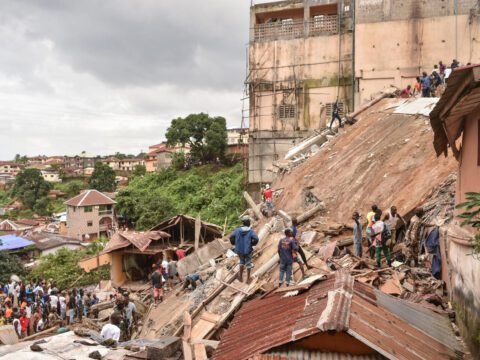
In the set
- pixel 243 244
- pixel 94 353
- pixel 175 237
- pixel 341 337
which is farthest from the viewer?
pixel 175 237

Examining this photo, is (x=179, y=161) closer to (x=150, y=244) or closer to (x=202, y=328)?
(x=150, y=244)

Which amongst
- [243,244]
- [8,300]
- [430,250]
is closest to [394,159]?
[430,250]

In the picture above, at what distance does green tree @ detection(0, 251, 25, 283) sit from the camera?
2561cm

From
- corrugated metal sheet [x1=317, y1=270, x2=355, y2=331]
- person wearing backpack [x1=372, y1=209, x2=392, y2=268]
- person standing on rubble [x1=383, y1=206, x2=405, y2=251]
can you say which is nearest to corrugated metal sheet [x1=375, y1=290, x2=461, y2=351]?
corrugated metal sheet [x1=317, y1=270, x2=355, y2=331]

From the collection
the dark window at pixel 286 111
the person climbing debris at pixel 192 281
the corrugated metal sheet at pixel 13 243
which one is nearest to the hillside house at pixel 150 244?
the person climbing debris at pixel 192 281

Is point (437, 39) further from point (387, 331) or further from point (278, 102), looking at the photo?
point (387, 331)

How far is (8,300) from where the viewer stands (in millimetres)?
15156

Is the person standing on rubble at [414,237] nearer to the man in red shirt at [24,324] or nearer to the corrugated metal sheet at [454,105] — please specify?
the corrugated metal sheet at [454,105]

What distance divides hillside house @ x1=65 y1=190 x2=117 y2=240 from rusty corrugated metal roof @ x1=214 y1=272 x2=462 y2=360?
37.5 metres

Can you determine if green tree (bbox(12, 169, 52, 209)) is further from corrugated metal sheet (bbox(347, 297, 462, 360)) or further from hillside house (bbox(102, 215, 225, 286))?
corrugated metal sheet (bbox(347, 297, 462, 360))

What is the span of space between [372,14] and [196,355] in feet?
74.4

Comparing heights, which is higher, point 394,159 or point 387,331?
point 394,159

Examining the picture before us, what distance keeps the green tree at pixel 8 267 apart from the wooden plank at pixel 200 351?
2293 centimetres

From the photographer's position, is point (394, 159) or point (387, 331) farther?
point (394, 159)
